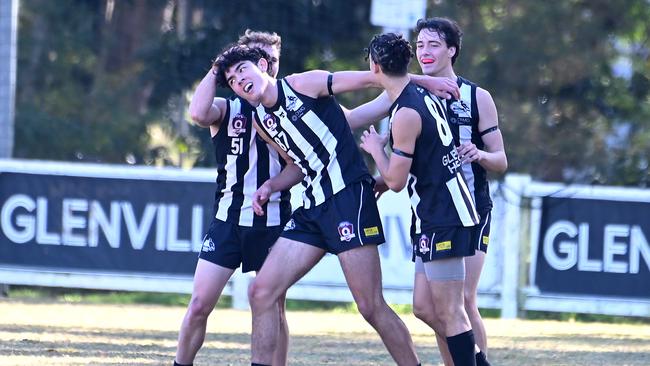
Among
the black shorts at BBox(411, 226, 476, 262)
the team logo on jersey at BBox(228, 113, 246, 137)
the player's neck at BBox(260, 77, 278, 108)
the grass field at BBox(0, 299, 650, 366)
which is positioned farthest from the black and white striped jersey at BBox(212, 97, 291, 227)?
the grass field at BBox(0, 299, 650, 366)

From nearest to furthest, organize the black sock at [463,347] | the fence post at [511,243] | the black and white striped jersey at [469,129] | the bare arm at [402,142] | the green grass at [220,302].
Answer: the bare arm at [402,142], the black sock at [463,347], the black and white striped jersey at [469,129], the fence post at [511,243], the green grass at [220,302]

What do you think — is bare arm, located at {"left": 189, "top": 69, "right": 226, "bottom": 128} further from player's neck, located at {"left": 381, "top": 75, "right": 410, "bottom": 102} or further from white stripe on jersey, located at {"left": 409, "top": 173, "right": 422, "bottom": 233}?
white stripe on jersey, located at {"left": 409, "top": 173, "right": 422, "bottom": 233}

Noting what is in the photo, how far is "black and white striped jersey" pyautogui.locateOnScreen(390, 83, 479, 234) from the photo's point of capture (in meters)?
6.49

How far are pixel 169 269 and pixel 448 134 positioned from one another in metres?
6.76

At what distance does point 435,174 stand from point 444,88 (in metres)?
0.51

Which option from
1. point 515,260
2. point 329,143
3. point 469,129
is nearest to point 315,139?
point 329,143

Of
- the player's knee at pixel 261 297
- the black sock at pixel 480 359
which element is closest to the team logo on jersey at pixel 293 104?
the player's knee at pixel 261 297

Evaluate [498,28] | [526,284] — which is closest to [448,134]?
[526,284]

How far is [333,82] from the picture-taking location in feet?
21.9

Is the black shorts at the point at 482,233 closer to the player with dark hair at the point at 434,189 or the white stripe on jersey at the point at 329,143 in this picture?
the player with dark hair at the point at 434,189

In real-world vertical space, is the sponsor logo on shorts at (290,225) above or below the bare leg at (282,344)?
above

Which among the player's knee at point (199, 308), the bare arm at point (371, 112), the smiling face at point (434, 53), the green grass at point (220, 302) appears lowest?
the green grass at point (220, 302)

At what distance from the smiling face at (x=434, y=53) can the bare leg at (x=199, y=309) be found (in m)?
1.66

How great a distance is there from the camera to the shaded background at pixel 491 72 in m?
17.7
